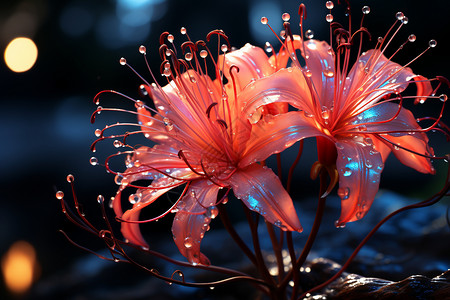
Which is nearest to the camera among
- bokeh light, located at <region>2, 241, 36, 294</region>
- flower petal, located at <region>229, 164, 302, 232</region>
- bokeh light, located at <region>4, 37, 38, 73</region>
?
flower petal, located at <region>229, 164, 302, 232</region>

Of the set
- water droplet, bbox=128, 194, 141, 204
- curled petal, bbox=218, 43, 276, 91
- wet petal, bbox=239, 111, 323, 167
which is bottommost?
water droplet, bbox=128, 194, 141, 204

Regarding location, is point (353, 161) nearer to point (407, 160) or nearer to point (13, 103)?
point (407, 160)

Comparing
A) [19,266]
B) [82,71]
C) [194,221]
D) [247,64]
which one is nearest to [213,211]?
[194,221]

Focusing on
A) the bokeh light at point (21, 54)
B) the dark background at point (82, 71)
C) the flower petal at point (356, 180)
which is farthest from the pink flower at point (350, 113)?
the bokeh light at point (21, 54)

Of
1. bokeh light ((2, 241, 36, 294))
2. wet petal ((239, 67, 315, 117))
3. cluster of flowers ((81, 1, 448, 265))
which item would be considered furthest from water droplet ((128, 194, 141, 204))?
bokeh light ((2, 241, 36, 294))

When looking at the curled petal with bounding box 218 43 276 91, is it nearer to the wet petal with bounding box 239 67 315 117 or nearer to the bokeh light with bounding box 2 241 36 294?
the wet petal with bounding box 239 67 315 117

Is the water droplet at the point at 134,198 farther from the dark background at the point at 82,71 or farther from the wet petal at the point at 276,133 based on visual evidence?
the dark background at the point at 82,71

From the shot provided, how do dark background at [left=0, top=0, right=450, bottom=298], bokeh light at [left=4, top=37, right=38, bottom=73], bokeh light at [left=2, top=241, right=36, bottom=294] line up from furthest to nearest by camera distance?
bokeh light at [left=4, top=37, right=38, bottom=73] → dark background at [left=0, top=0, right=450, bottom=298] → bokeh light at [left=2, top=241, right=36, bottom=294]
